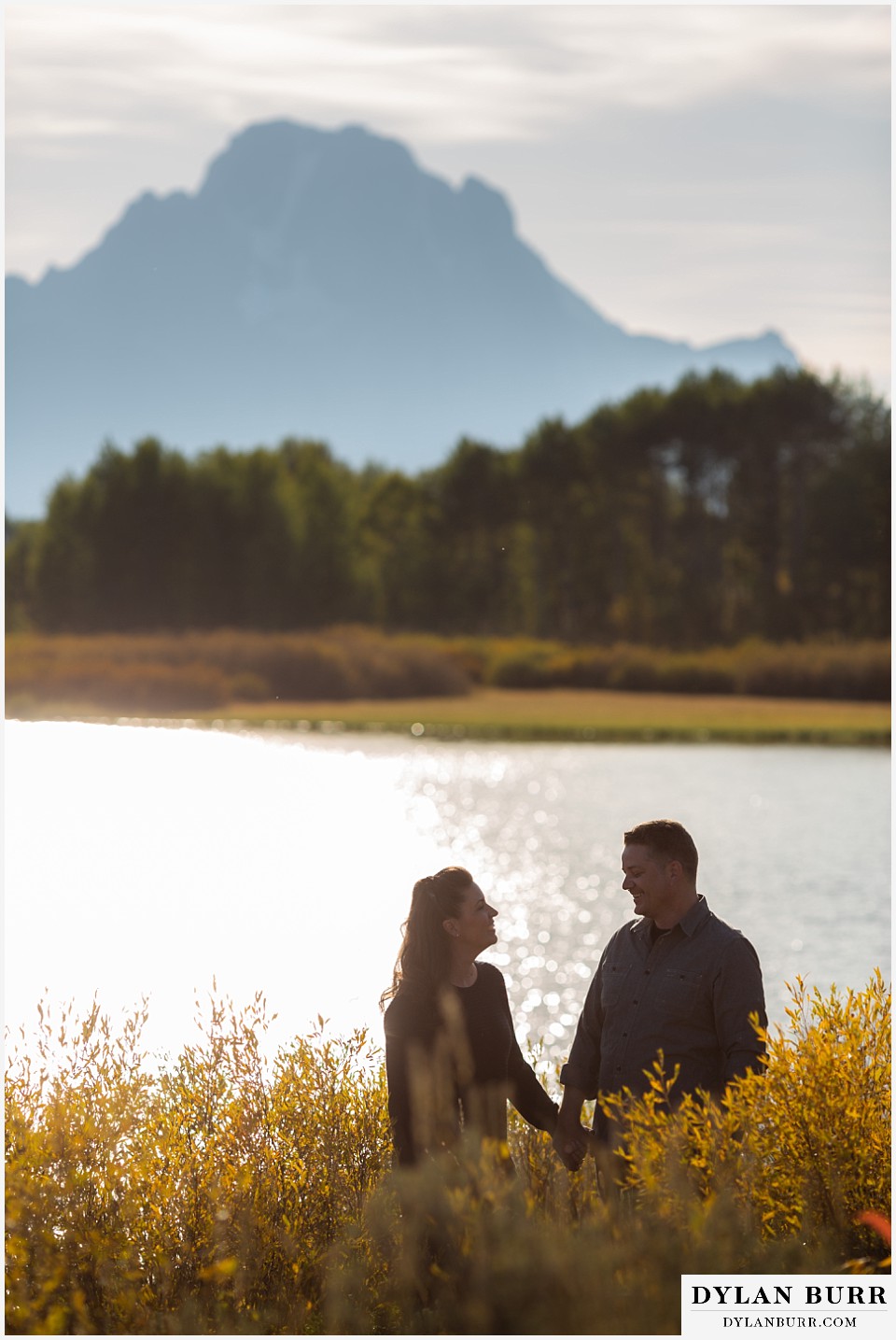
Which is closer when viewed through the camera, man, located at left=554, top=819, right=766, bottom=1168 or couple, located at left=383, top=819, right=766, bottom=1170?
couple, located at left=383, top=819, right=766, bottom=1170

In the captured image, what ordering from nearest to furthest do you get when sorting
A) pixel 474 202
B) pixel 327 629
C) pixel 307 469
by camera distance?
pixel 474 202
pixel 327 629
pixel 307 469

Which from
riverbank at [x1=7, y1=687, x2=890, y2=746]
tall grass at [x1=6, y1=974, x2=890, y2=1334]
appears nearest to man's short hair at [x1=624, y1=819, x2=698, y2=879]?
tall grass at [x1=6, y1=974, x2=890, y2=1334]

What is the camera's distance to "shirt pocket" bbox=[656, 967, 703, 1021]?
468 centimetres

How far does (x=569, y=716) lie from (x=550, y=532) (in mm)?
11485

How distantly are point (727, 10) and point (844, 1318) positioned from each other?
4627mm

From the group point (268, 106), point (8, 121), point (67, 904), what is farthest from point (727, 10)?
point (67, 904)

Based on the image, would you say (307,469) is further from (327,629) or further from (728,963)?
(728,963)

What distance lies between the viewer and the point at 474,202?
1315cm

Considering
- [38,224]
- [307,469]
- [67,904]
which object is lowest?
[67,904]

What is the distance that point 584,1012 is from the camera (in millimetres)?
5012

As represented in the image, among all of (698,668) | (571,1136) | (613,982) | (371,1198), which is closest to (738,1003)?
(613,982)

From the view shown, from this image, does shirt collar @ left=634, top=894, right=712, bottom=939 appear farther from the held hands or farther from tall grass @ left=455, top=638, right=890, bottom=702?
tall grass @ left=455, top=638, right=890, bottom=702

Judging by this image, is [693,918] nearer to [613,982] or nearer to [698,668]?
[613,982]

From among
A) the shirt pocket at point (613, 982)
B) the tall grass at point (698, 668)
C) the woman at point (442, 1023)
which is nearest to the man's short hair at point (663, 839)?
the shirt pocket at point (613, 982)
